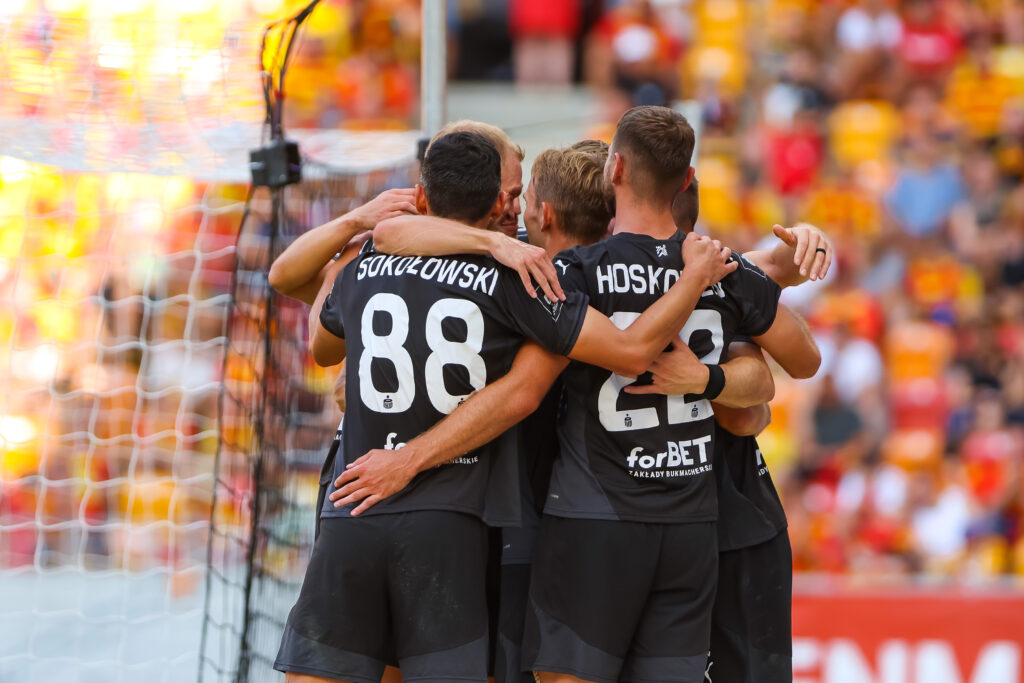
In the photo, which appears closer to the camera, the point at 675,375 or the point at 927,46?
the point at 675,375

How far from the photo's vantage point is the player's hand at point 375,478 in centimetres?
292

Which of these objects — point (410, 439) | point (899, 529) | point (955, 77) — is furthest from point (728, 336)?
point (955, 77)

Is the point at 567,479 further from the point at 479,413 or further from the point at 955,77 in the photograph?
the point at 955,77

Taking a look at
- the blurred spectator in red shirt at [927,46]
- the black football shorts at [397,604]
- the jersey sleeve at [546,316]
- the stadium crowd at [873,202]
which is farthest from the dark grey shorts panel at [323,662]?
the blurred spectator in red shirt at [927,46]

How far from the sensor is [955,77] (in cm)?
1096

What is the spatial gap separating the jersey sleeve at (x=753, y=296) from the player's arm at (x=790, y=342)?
33 millimetres

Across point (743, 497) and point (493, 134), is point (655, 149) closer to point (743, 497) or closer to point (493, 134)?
point (493, 134)

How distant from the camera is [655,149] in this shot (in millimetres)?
3072

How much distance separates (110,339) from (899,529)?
5.83 m

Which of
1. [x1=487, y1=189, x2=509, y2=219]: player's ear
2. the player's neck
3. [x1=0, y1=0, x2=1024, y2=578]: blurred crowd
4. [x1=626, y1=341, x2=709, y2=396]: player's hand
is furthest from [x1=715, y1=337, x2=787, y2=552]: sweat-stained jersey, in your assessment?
[x1=0, y1=0, x2=1024, y2=578]: blurred crowd

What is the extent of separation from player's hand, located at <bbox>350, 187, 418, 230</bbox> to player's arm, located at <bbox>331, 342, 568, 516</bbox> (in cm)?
65

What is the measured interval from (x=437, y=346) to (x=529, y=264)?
1.08 ft

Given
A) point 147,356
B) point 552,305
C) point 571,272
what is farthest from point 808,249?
point 147,356

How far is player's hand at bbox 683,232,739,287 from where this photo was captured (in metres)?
3.01
